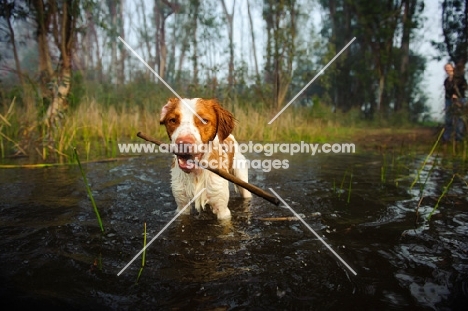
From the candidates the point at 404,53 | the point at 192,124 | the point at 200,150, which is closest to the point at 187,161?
the point at 200,150

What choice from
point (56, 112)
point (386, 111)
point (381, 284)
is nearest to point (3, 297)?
point (381, 284)

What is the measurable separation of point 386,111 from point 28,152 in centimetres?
1890

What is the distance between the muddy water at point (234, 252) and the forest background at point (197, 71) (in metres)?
2.61

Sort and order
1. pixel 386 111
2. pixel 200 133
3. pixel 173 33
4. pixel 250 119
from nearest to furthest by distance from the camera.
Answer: pixel 200 133 < pixel 250 119 < pixel 386 111 < pixel 173 33

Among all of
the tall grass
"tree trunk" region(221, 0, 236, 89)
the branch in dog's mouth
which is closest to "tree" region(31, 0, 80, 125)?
the tall grass

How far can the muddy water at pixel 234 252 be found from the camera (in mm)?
1742

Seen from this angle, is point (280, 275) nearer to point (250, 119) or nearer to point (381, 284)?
point (381, 284)

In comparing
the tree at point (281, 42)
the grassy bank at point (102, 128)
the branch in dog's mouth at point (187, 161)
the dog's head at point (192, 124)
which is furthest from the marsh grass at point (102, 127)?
the branch in dog's mouth at point (187, 161)

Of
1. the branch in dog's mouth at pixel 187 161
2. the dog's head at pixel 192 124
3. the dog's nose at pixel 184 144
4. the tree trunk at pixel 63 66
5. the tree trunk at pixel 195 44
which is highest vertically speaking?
the tree trunk at pixel 195 44

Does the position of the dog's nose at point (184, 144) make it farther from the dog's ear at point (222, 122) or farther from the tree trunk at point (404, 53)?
the tree trunk at point (404, 53)

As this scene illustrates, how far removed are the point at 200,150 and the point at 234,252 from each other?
897mm

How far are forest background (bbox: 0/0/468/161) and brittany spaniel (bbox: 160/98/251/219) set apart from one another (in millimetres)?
2944

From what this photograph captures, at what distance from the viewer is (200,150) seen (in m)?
2.70

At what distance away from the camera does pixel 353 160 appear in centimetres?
711
